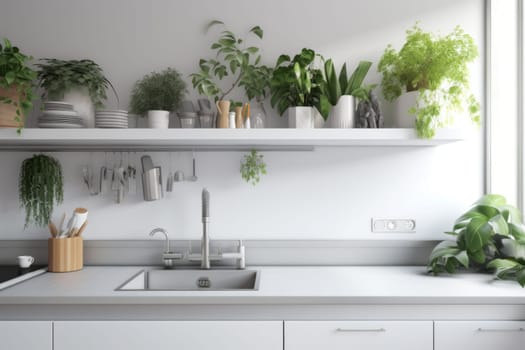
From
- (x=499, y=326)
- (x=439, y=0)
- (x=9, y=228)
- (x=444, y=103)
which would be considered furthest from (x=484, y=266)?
(x=9, y=228)

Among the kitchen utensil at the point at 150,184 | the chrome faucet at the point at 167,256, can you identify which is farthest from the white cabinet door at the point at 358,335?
the kitchen utensil at the point at 150,184

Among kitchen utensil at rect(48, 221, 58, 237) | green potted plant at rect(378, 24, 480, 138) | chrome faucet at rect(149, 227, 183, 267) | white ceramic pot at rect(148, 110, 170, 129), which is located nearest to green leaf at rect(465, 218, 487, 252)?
green potted plant at rect(378, 24, 480, 138)

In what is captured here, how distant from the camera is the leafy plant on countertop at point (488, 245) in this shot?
1.81 meters

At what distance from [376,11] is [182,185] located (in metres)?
1.36

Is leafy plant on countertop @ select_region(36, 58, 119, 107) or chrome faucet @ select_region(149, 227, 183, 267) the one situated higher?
leafy plant on countertop @ select_region(36, 58, 119, 107)

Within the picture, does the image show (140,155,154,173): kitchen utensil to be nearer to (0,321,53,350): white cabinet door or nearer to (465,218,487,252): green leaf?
(0,321,53,350): white cabinet door

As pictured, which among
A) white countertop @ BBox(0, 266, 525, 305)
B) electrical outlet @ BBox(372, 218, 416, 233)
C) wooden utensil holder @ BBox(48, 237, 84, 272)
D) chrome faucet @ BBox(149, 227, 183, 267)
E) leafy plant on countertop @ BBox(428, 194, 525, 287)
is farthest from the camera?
electrical outlet @ BBox(372, 218, 416, 233)

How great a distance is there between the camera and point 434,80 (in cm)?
194

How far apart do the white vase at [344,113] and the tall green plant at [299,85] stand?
0.07 m

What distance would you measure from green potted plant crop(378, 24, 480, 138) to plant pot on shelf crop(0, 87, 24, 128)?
1.77 metres

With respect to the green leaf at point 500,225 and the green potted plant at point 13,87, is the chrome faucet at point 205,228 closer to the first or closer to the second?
the green potted plant at point 13,87

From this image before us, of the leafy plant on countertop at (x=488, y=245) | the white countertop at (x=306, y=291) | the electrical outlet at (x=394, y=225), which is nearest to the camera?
the white countertop at (x=306, y=291)

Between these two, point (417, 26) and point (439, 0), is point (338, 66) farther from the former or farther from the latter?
point (439, 0)

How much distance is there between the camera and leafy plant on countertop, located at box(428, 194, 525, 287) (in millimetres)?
1809
